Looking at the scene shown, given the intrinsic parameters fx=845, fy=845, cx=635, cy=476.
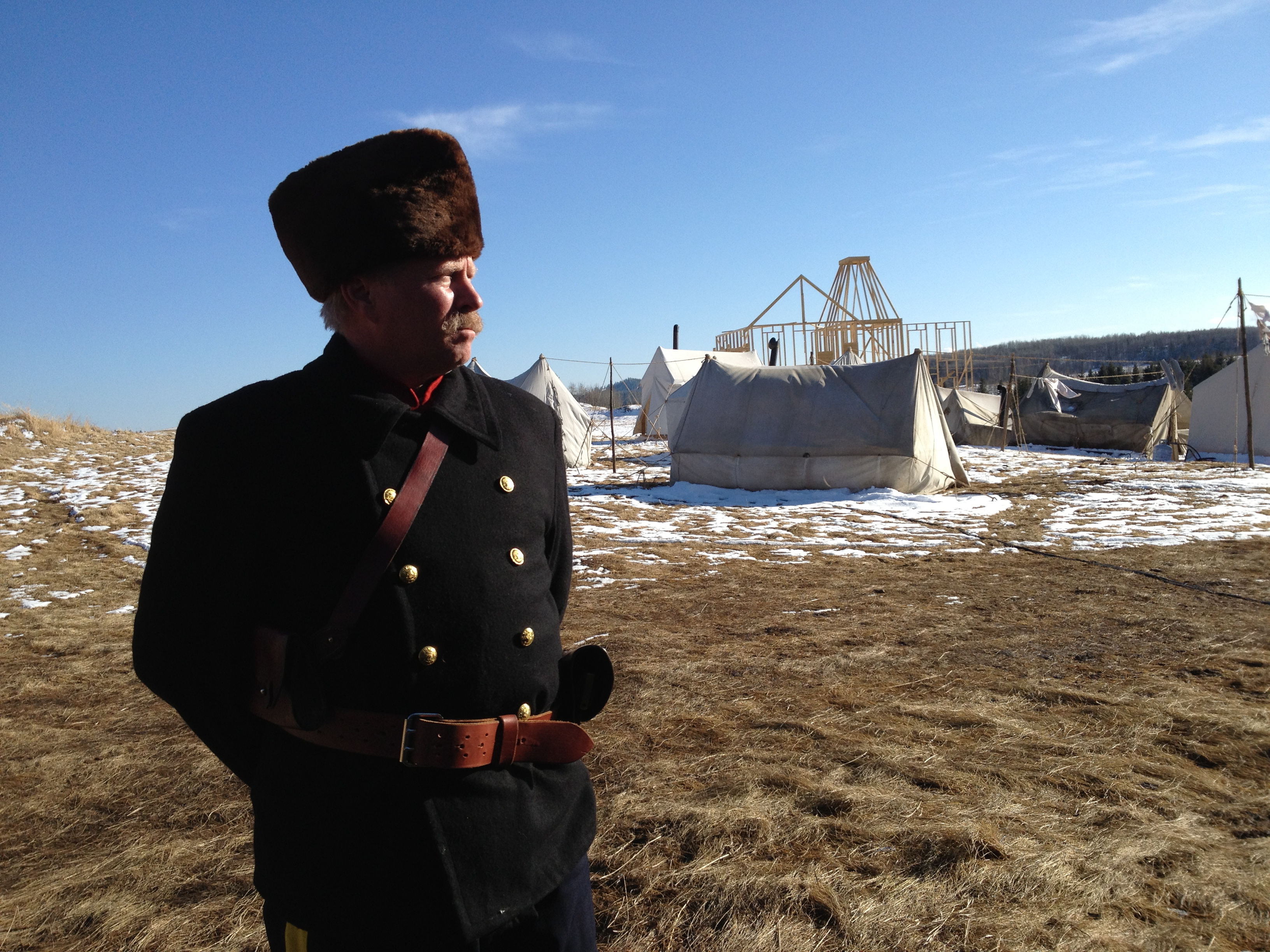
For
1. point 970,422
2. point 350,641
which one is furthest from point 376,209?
point 970,422

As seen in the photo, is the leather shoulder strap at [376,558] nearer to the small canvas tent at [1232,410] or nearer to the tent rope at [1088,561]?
the tent rope at [1088,561]

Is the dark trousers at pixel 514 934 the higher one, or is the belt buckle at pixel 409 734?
the belt buckle at pixel 409 734

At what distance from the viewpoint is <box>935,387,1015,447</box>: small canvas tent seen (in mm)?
22766

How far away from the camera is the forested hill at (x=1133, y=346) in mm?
80562

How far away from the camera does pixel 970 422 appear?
22781 millimetres

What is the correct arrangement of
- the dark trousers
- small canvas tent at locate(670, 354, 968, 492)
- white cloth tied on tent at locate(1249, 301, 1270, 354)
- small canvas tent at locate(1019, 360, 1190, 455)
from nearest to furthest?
the dark trousers < small canvas tent at locate(670, 354, 968, 492) < white cloth tied on tent at locate(1249, 301, 1270, 354) < small canvas tent at locate(1019, 360, 1190, 455)

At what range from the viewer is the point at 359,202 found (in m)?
1.29

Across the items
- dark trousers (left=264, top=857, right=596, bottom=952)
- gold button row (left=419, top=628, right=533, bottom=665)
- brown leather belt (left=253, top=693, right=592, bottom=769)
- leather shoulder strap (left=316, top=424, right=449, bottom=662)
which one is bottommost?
dark trousers (left=264, top=857, right=596, bottom=952)

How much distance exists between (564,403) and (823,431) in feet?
23.1

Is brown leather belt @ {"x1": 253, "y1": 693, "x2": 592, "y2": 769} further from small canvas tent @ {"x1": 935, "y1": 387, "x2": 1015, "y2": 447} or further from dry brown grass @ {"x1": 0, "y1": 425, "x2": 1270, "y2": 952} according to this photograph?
small canvas tent @ {"x1": 935, "y1": 387, "x2": 1015, "y2": 447}

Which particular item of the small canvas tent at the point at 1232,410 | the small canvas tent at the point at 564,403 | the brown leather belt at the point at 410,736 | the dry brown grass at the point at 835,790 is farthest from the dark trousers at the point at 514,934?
the small canvas tent at the point at 1232,410

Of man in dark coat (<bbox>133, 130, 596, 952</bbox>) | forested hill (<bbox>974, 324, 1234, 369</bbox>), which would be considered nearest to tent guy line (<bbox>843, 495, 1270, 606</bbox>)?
man in dark coat (<bbox>133, 130, 596, 952</bbox>)

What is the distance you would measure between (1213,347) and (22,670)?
8449 cm

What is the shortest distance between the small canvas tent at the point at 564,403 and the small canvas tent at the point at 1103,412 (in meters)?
12.3
